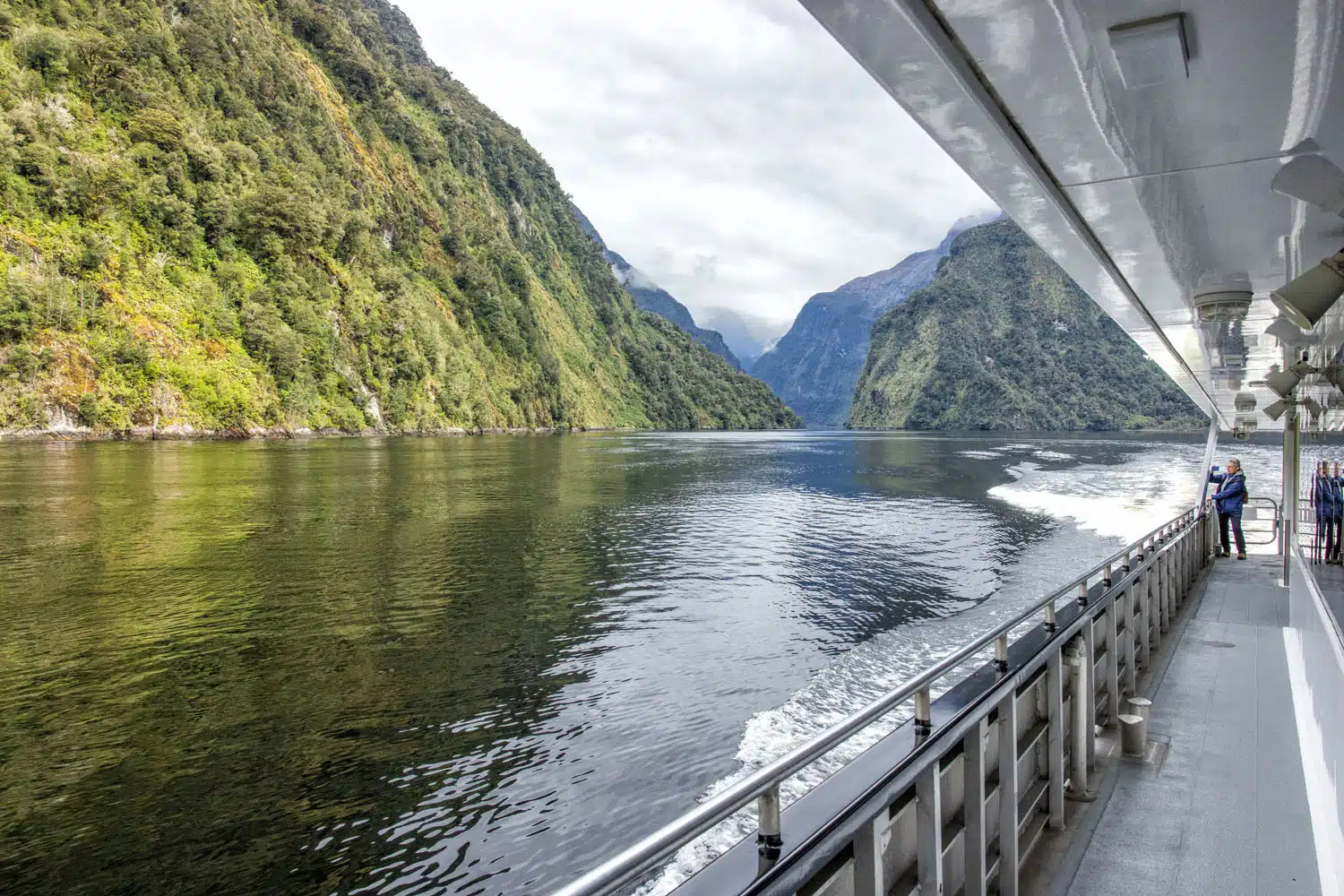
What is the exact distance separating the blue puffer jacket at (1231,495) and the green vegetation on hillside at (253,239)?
198 feet

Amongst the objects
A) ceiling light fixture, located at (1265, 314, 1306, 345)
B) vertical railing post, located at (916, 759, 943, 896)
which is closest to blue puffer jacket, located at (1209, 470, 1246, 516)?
ceiling light fixture, located at (1265, 314, 1306, 345)

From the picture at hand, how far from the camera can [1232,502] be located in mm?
11383

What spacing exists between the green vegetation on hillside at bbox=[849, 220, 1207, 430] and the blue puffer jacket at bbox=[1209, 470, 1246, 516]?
137660 millimetres

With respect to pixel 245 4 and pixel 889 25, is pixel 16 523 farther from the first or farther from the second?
pixel 245 4

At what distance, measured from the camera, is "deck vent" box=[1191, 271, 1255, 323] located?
402 centimetres

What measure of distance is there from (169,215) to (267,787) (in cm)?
6970

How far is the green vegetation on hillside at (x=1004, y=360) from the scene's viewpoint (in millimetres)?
145750

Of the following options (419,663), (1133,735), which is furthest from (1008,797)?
(419,663)

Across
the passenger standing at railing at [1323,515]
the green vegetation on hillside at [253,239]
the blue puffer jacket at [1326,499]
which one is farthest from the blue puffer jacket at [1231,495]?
the green vegetation on hillside at [253,239]

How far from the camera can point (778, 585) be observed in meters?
14.3

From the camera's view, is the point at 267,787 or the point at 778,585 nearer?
the point at 267,787

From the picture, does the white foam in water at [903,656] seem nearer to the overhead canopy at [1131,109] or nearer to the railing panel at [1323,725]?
the overhead canopy at [1131,109]

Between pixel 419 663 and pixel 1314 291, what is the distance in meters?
9.67

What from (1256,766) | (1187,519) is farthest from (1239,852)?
(1187,519)
